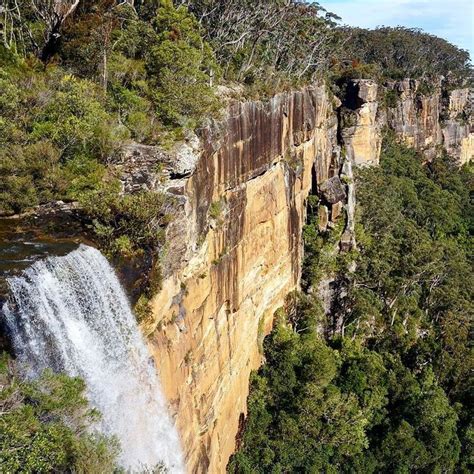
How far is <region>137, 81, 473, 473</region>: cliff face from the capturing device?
1509cm

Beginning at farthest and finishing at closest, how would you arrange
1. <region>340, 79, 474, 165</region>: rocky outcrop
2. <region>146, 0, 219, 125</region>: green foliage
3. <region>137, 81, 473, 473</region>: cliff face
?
<region>340, 79, 474, 165</region>: rocky outcrop < <region>146, 0, 219, 125</region>: green foliage < <region>137, 81, 473, 473</region>: cliff face

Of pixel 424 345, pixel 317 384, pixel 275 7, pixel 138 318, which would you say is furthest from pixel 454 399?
pixel 275 7

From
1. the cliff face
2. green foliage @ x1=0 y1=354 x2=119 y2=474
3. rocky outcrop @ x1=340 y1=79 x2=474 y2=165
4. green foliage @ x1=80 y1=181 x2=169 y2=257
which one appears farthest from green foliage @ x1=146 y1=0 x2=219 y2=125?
rocky outcrop @ x1=340 y1=79 x2=474 y2=165

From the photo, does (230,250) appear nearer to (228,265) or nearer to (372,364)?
(228,265)

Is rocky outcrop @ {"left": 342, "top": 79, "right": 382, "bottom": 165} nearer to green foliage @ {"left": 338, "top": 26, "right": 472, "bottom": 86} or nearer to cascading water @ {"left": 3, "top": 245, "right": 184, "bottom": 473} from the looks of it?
green foliage @ {"left": 338, "top": 26, "right": 472, "bottom": 86}

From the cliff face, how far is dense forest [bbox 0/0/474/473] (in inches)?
44.9

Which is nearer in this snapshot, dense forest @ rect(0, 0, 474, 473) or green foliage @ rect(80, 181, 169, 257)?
green foliage @ rect(80, 181, 169, 257)

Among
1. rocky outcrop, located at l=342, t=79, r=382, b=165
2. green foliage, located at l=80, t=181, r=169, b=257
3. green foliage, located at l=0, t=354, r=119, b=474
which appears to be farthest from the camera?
rocky outcrop, located at l=342, t=79, r=382, b=165

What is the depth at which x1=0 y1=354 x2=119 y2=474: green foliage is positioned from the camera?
25.8ft

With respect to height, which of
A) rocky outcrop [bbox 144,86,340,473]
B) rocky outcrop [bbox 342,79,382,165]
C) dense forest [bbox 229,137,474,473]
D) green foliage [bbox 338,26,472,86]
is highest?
green foliage [bbox 338,26,472,86]

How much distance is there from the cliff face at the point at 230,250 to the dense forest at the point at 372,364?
163 cm

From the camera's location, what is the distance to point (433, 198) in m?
53.6

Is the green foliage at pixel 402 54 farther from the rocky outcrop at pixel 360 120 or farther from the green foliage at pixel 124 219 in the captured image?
the green foliage at pixel 124 219

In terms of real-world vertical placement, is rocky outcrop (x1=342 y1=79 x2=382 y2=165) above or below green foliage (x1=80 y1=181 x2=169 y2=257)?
above
